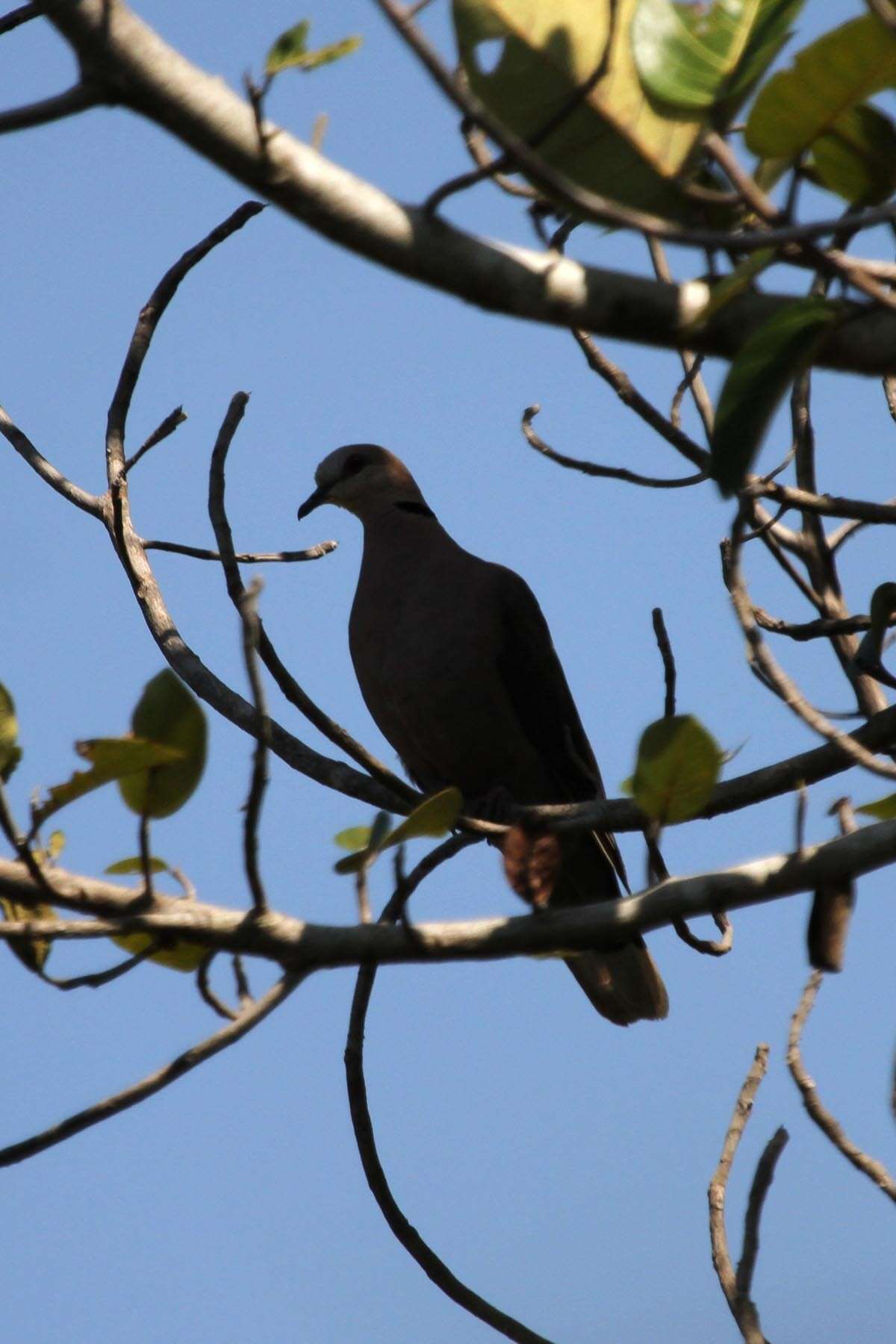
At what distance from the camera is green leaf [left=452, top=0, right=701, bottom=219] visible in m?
1.70

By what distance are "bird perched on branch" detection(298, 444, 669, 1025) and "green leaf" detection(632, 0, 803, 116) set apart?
2.56 metres

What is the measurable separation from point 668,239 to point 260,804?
0.74 metres

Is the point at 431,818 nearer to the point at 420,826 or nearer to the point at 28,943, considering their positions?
the point at 420,826

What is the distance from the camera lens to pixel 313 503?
214 inches

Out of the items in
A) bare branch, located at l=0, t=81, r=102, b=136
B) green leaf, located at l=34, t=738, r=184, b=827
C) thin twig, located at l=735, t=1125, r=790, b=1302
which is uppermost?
bare branch, located at l=0, t=81, r=102, b=136

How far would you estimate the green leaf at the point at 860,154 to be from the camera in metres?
1.80

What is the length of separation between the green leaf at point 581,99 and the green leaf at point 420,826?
2.55ft

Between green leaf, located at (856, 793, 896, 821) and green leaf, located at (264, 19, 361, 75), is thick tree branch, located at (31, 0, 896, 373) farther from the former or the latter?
green leaf, located at (856, 793, 896, 821)

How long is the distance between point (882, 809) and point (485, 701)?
1929mm

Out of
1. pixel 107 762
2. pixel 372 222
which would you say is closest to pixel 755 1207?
pixel 107 762

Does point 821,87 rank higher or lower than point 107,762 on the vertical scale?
higher

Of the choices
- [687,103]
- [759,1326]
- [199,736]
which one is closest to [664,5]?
[687,103]

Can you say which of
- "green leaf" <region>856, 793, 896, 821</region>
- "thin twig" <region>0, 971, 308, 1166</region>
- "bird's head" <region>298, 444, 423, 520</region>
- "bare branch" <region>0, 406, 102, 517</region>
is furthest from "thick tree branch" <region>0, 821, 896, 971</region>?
"bird's head" <region>298, 444, 423, 520</region>

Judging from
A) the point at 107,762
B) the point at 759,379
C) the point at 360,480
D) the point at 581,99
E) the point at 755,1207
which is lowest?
the point at 755,1207
